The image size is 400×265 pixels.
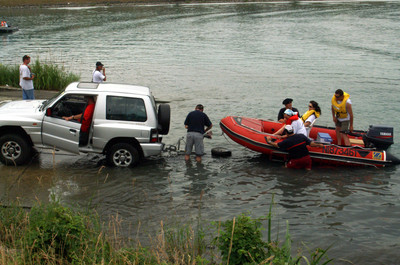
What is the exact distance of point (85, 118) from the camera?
11.4 metres

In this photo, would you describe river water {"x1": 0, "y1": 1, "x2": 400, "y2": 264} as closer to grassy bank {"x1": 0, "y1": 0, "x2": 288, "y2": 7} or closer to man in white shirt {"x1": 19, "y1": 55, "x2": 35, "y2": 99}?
man in white shirt {"x1": 19, "y1": 55, "x2": 35, "y2": 99}

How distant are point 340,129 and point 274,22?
142 feet

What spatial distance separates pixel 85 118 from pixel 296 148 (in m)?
5.14

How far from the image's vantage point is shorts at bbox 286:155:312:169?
12547 millimetres

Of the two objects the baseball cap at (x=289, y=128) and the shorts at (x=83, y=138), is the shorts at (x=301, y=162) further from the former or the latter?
the shorts at (x=83, y=138)

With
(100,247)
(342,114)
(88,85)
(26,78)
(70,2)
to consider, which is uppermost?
(70,2)

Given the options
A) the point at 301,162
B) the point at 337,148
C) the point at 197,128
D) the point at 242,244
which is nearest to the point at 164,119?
the point at 197,128

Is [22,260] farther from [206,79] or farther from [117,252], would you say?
[206,79]

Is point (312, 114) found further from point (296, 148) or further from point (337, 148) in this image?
point (296, 148)

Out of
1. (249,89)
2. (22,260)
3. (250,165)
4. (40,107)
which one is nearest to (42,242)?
(22,260)

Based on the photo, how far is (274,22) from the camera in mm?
55062

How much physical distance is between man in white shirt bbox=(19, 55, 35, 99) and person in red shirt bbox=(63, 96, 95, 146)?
4.65 meters

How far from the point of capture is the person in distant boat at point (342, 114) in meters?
13.3

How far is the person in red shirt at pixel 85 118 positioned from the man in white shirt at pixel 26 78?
4.65m
